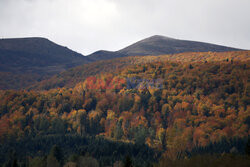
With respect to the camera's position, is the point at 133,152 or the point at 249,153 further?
the point at 133,152

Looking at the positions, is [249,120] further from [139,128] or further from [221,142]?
[139,128]

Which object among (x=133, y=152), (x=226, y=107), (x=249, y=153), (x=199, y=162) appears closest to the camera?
(x=249, y=153)

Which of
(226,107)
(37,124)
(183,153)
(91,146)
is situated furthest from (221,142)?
(37,124)

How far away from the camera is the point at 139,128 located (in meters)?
180

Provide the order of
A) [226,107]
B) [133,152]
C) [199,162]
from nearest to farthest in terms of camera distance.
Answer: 1. [199,162]
2. [133,152]
3. [226,107]

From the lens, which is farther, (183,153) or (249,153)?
(183,153)

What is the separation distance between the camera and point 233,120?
175625mm

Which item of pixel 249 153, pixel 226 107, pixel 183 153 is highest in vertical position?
pixel 249 153

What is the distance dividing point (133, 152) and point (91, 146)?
21.3 meters

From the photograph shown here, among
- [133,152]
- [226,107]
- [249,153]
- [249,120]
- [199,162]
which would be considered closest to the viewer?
[249,153]

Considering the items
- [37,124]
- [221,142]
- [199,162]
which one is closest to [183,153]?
[221,142]

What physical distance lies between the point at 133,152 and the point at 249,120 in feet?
249

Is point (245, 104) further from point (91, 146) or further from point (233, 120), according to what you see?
point (91, 146)

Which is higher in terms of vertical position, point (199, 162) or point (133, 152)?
point (199, 162)
